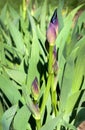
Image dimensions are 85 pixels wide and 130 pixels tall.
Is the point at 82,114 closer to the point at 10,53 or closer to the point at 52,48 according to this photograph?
the point at 52,48

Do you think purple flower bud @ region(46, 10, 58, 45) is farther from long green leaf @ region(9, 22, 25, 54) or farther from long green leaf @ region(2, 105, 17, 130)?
long green leaf @ region(9, 22, 25, 54)

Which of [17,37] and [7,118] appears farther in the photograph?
[17,37]

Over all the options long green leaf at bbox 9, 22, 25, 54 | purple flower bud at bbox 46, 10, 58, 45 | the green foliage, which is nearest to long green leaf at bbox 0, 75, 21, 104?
the green foliage

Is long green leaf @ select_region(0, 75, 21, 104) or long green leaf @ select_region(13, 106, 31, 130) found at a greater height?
long green leaf @ select_region(0, 75, 21, 104)

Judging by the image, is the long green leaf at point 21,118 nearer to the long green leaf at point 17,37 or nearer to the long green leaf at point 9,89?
the long green leaf at point 9,89

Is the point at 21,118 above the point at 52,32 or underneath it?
underneath

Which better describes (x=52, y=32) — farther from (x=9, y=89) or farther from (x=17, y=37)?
(x=17, y=37)

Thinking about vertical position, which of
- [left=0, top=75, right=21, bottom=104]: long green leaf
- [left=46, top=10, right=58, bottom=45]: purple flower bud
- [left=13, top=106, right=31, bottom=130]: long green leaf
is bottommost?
[left=13, top=106, right=31, bottom=130]: long green leaf

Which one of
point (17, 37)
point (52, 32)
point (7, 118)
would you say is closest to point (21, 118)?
A: point (7, 118)

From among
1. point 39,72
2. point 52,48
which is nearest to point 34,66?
point 39,72

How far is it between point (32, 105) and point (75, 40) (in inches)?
9.0

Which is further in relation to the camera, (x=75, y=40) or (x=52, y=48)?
(x=75, y=40)

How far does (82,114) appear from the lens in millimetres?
625

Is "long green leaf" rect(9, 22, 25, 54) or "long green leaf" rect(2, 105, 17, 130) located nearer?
"long green leaf" rect(2, 105, 17, 130)
